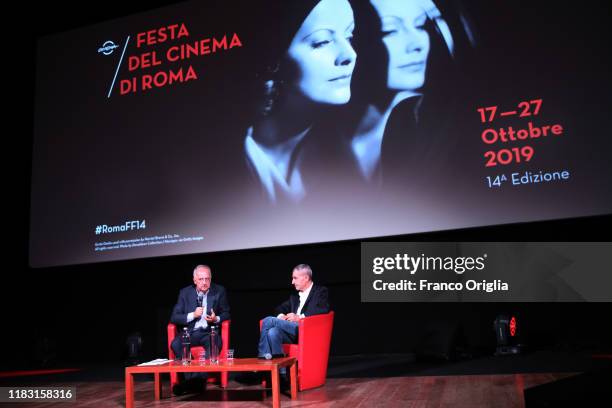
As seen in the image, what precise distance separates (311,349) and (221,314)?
777mm

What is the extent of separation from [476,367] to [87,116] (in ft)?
13.0

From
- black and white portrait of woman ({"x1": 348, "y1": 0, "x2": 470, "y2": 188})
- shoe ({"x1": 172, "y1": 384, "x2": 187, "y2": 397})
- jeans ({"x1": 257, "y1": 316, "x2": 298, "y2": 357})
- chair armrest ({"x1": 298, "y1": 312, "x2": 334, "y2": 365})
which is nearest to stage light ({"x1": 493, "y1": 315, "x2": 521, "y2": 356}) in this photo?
black and white portrait of woman ({"x1": 348, "y1": 0, "x2": 470, "y2": 188})

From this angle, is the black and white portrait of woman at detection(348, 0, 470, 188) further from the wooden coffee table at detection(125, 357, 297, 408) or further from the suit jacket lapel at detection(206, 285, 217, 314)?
the wooden coffee table at detection(125, 357, 297, 408)

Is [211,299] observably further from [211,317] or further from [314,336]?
[314,336]

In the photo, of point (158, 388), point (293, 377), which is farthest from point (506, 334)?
point (158, 388)

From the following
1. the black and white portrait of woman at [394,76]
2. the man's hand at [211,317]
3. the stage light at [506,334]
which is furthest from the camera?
the stage light at [506,334]

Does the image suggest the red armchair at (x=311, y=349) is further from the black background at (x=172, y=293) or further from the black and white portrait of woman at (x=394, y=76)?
the black and white portrait of woman at (x=394, y=76)

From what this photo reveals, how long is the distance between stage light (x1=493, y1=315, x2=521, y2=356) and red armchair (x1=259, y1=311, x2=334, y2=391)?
151 centimetres

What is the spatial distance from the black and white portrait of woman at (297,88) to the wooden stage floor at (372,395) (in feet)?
5.18

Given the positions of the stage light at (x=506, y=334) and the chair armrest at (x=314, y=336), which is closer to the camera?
the chair armrest at (x=314, y=336)

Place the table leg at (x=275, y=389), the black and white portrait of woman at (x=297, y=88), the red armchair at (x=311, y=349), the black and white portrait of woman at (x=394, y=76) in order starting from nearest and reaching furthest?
the table leg at (x=275, y=389) → the red armchair at (x=311, y=349) → the black and white portrait of woman at (x=394, y=76) → the black and white portrait of woman at (x=297, y=88)

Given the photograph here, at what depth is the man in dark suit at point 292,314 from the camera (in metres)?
3.88

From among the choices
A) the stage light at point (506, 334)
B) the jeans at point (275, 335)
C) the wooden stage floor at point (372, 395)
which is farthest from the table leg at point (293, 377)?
the stage light at point (506, 334)

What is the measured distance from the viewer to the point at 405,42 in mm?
4758
